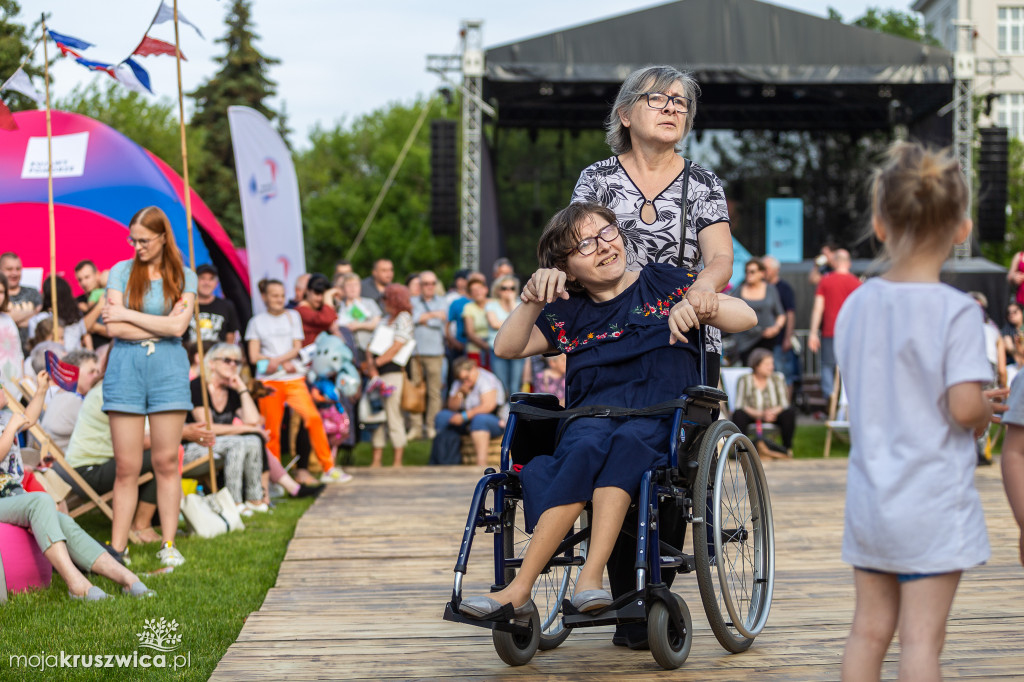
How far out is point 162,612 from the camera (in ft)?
13.4

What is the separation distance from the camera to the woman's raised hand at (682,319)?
303cm

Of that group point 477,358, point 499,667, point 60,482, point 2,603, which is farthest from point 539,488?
point 477,358

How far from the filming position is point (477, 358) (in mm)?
10367

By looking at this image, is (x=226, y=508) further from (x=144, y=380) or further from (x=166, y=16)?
(x=166, y=16)

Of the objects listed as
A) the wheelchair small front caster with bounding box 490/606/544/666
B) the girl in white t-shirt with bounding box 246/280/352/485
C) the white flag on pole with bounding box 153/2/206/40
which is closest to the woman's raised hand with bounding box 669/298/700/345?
the wheelchair small front caster with bounding box 490/606/544/666

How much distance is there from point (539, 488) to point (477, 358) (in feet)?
24.3

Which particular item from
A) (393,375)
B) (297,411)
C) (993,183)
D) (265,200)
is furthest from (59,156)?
(993,183)

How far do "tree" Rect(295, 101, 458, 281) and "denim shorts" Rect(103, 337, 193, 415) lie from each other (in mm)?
37654

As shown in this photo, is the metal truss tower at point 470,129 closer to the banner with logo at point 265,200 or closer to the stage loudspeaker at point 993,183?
the banner with logo at point 265,200

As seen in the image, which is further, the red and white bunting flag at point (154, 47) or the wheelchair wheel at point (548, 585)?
the red and white bunting flag at point (154, 47)

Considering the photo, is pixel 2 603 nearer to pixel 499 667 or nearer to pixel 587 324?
pixel 499 667

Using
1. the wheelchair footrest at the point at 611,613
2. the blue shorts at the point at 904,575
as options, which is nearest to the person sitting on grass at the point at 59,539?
the wheelchair footrest at the point at 611,613

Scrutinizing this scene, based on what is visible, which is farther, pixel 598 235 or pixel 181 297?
pixel 181 297

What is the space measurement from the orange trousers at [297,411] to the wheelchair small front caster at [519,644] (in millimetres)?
4809
